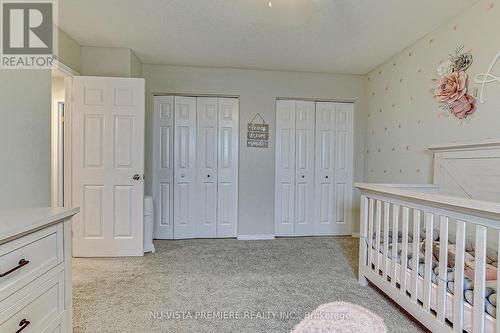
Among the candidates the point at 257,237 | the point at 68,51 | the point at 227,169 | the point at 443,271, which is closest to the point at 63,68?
the point at 68,51

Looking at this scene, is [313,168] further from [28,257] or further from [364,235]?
→ [28,257]

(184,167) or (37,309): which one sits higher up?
(184,167)

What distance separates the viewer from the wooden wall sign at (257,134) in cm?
350

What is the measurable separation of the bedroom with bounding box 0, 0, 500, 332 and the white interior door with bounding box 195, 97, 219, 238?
0.09 ft

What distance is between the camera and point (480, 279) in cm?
118

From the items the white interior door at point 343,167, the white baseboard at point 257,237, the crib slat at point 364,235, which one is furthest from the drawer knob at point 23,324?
the white interior door at point 343,167

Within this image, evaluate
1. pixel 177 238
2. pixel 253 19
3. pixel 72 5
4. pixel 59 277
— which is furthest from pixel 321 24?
pixel 177 238

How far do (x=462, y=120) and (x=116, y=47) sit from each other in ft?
11.1

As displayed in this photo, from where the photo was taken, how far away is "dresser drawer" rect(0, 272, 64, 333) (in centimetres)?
87

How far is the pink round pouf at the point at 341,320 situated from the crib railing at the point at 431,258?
23cm

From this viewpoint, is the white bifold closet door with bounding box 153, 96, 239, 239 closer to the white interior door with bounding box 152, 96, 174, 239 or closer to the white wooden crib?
the white interior door with bounding box 152, 96, 174, 239

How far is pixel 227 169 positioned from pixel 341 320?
88.8 inches

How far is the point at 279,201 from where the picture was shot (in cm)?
364

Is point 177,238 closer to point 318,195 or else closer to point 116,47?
point 318,195
